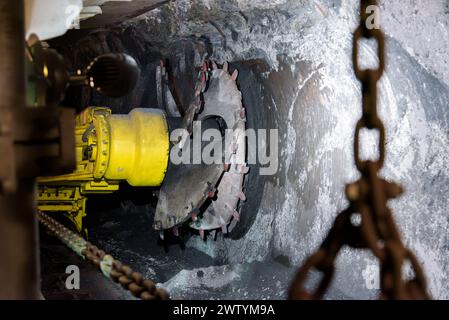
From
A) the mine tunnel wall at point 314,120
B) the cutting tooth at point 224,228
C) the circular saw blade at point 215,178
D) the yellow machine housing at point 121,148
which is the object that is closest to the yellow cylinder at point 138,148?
the yellow machine housing at point 121,148

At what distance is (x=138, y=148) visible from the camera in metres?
3.93

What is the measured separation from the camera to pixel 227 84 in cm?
364

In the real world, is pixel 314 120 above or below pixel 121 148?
above

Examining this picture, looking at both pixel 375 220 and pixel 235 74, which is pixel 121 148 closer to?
pixel 235 74

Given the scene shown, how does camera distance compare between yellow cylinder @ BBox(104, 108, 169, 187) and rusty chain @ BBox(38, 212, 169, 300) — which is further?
yellow cylinder @ BBox(104, 108, 169, 187)

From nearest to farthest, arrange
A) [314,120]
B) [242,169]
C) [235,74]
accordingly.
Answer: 1. [314,120]
2. [242,169]
3. [235,74]

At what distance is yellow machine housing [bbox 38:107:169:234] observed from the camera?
3875mm

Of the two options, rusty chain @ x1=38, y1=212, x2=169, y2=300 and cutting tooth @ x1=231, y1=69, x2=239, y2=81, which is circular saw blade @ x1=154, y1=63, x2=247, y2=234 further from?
rusty chain @ x1=38, y1=212, x2=169, y2=300

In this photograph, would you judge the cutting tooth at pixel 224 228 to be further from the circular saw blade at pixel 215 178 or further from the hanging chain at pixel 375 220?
the hanging chain at pixel 375 220

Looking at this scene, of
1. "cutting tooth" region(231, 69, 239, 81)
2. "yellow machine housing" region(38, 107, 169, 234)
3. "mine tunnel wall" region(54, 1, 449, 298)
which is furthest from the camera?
"yellow machine housing" region(38, 107, 169, 234)

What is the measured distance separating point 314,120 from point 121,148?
1.50 metres

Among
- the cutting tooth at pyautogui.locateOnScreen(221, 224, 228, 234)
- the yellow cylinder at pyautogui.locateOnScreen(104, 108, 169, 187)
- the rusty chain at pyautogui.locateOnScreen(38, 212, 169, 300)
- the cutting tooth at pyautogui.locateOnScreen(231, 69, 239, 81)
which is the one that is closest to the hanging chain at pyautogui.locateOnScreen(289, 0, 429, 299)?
the rusty chain at pyautogui.locateOnScreen(38, 212, 169, 300)

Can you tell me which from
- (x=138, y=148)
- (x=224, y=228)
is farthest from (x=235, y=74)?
(x=224, y=228)
